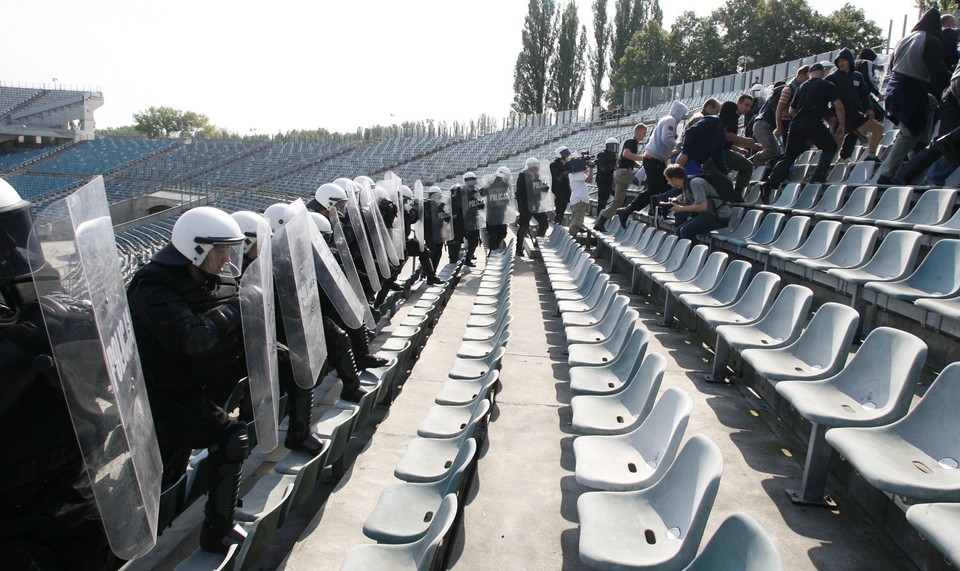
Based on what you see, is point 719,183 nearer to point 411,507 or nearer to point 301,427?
point 301,427

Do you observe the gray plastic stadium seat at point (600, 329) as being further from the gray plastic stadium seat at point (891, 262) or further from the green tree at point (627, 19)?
the green tree at point (627, 19)

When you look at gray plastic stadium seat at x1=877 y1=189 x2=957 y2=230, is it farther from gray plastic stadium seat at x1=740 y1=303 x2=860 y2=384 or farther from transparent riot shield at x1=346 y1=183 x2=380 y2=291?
transparent riot shield at x1=346 y1=183 x2=380 y2=291

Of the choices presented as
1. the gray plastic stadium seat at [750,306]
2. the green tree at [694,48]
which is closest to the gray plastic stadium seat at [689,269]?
the gray plastic stadium seat at [750,306]

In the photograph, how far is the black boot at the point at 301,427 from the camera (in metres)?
3.86

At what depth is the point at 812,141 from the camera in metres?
6.88

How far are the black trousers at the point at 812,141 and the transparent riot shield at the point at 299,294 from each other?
5551 millimetres

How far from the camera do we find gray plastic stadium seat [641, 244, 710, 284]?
5.58 meters

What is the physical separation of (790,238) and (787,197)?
5.41 ft

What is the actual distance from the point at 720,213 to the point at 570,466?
168 inches

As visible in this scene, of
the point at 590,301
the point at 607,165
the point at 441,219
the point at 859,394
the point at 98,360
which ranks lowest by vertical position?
the point at 590,301

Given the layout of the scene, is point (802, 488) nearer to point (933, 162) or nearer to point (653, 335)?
point (653, 335)

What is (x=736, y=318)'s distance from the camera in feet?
14.0

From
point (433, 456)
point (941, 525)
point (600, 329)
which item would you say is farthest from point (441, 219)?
point (941, 525)

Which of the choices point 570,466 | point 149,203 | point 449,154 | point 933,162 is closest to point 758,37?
point 449,154
